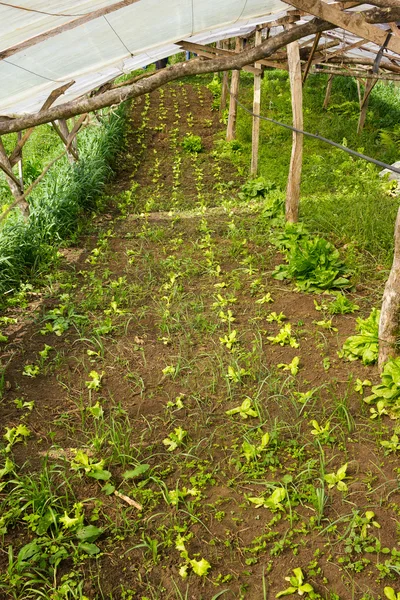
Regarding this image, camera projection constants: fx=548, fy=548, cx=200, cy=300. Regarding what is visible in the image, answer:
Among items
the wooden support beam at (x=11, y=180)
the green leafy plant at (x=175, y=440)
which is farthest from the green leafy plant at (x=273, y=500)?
the wooden support beam at (x=11, y=180)

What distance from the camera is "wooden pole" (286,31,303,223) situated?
5688 mm

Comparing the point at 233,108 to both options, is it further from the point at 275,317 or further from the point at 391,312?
the point at 391,312

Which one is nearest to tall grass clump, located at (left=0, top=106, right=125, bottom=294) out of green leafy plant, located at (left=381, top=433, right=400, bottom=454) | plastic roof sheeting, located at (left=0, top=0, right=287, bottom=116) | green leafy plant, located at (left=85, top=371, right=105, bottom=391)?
plastic roof sheeting, located at (left=0, top=0, right=287, bottom=116)

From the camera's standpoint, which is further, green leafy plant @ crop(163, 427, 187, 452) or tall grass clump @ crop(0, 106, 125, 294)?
tall grass clump @ crop(0, 106, 125, 294)

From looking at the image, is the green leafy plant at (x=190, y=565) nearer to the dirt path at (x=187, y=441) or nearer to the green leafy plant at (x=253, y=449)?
the dirt path at (x=187, y=441)

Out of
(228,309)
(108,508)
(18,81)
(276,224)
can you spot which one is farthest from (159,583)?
(276,224)

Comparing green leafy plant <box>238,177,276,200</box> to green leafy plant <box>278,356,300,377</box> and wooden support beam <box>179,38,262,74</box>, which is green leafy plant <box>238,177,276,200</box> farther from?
green leafy plant <box>278,356,300,377</box>

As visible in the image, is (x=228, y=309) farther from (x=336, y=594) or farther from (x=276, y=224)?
(x=336, y=594)

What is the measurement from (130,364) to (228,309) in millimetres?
1013

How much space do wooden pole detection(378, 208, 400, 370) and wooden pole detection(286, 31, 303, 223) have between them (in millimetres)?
2642

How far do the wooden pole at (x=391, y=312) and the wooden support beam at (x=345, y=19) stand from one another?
0.97m

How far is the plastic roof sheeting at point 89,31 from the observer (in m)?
3.10

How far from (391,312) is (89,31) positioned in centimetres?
269

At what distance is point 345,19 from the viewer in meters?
2.98
